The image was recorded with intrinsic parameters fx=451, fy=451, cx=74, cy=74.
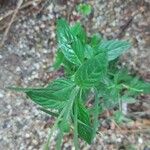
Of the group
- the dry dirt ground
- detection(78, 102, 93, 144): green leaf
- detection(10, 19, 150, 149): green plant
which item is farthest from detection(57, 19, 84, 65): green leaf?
the dry dirt ground

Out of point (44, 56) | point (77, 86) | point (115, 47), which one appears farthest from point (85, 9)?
point (77, 86)

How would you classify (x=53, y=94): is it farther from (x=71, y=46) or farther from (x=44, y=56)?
(x=44, y=56)

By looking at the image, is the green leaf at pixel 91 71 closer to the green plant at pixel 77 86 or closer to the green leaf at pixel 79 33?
the green plant at pixel 77 86

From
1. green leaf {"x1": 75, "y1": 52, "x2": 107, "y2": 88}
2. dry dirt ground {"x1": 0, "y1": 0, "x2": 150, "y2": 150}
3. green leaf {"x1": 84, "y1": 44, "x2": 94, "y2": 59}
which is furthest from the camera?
dry dirt ground {"x1": 0, "y1": 0, "x2": 150, "y2": 150}

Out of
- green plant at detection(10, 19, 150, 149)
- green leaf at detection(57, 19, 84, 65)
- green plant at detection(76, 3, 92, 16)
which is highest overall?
green plant at detection(76, 3, 92, 16)

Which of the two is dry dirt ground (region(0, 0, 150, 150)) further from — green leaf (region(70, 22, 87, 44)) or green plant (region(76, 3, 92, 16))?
green leaf (region(70, 22, 87, 44))

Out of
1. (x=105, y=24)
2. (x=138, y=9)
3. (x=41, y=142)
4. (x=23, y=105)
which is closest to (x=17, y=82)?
(x=23, y=105)
